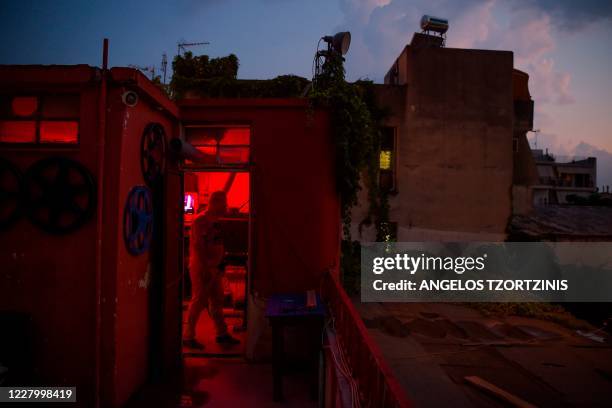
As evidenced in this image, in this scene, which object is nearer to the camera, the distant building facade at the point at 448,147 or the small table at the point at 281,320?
the small table at the point at 281,320

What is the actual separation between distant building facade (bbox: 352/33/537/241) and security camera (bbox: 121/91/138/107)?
969 centimetres

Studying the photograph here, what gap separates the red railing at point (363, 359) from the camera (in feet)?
7.76

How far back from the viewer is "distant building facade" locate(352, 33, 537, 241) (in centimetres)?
1355

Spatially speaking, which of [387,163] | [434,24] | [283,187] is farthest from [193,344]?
[434,24]

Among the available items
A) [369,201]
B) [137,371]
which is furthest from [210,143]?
[369,201]

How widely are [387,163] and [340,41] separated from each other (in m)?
7.98

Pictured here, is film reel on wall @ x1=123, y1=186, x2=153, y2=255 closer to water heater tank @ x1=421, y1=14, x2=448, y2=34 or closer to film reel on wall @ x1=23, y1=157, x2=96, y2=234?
film reel on wall @ x1=23, y1=157, x2=96, y2=234

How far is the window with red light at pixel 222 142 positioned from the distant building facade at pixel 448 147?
757cm

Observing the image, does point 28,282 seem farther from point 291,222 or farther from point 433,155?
point 433,155

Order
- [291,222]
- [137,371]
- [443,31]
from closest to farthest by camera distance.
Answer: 1. [137,371]
2. [291,222]
3. [443,31]

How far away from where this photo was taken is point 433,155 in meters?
13.6

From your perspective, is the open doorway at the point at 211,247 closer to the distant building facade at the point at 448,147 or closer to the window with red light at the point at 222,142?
the window with red light at the point at 222,142

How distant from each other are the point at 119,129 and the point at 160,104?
0.92 m

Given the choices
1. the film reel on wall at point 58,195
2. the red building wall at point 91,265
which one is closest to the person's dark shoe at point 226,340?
the red building wall at point 91,265
